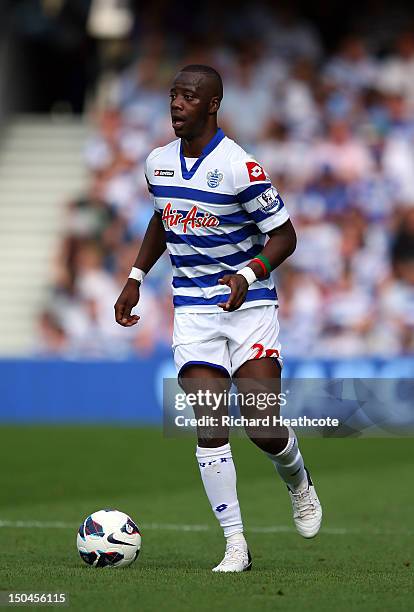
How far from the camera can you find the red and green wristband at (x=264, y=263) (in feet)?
20.7

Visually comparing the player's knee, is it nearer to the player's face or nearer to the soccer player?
A: the soccer player

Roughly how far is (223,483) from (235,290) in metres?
0.96

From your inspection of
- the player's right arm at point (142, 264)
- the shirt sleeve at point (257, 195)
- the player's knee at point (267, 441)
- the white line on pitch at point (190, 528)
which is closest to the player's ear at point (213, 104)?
the shirt sleeve at point (257, 195)

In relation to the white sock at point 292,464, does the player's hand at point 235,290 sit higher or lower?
higher

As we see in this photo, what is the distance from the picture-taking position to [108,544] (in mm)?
6395

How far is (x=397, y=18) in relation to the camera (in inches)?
763

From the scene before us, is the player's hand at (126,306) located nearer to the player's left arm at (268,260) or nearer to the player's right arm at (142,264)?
the player's right arm at (142,264)

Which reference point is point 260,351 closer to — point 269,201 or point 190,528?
point 269,201

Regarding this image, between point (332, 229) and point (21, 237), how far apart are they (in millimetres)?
5098

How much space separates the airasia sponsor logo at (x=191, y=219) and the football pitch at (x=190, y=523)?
5.46ft

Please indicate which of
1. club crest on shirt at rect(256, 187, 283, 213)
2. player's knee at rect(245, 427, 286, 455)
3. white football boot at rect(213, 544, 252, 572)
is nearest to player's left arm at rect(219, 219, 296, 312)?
club crest on shirt at rect(256, 187, 283, 213)

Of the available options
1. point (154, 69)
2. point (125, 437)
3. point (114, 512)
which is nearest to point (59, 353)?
point (125, 437)

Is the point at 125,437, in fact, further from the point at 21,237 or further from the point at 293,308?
the point at 21,237

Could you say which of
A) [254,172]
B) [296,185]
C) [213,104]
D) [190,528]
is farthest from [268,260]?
[296,185]
